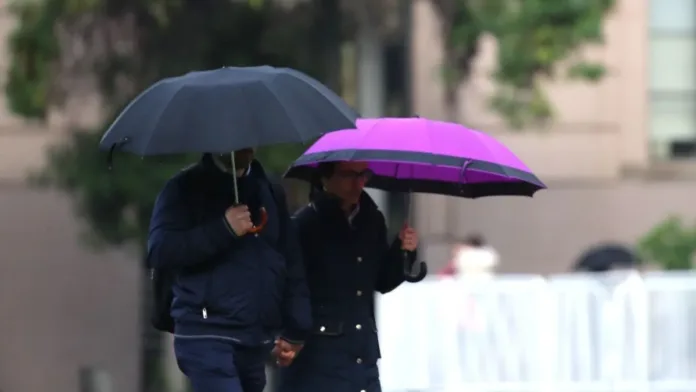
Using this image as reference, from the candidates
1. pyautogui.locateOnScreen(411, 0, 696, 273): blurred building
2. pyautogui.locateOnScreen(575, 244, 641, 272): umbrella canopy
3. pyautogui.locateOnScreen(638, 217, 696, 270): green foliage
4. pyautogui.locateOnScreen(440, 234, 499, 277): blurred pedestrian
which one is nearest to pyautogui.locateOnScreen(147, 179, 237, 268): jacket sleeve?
pyautogui.locateOnScreen(575, 244, 641, 272): umbrella canopy

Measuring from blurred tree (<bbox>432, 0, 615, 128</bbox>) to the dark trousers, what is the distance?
4.71 m

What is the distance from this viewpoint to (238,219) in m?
3.94

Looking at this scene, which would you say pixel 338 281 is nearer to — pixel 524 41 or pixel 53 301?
pixel 524 41

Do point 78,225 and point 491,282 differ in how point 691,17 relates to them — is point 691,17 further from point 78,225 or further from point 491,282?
point 78,225

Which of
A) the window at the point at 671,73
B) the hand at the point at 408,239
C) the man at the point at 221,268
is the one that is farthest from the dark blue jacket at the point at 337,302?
the window at the point at 671,73

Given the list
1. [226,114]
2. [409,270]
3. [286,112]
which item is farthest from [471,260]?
[226,114]

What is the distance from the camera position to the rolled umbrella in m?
4.46

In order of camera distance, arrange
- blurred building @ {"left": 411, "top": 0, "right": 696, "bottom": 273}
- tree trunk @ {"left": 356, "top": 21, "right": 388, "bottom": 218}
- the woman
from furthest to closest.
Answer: blurred building @ {"left": 411, "top": 0, "right": 696, "bottom": 273} < tree trunk @ {"left": 356, "top": 21, "right": 388, "bottom": 218} < the woman

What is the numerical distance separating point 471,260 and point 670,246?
1817 mm

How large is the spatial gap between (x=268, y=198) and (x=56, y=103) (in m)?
5.12

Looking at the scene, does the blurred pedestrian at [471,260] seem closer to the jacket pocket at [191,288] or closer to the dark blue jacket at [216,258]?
the dark blue jacket at [216,258]

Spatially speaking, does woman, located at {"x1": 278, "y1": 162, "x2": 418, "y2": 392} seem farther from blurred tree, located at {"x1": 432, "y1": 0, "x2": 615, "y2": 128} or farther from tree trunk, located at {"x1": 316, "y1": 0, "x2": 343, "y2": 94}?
tree trunk, located at {"x1": 316, "y1": 0, "x2": 343, "y2": 94}

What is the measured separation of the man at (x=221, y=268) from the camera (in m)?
3.96

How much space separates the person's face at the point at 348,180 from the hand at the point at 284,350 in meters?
0.64
